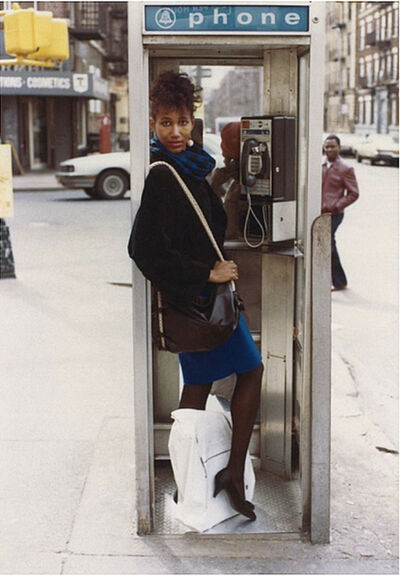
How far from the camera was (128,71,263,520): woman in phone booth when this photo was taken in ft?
11.2

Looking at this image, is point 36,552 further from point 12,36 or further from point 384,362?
point 12,36

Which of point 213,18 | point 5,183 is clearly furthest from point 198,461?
point 5,183

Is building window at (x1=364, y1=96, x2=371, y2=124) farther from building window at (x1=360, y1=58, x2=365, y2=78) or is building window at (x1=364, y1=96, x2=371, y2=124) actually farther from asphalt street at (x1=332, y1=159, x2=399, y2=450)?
asphalt street at (x1=332, y1=159, x2=399, y2=450)

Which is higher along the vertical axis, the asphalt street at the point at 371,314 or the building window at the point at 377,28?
the building window at the point at 377,28

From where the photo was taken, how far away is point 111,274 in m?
10.7

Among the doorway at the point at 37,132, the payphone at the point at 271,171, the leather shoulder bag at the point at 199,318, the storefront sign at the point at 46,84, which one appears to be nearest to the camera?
the leather shoulder bag at the point at 199,318

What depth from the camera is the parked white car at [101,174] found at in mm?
20000

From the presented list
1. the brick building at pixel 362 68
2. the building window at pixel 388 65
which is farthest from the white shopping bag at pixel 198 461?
the building window at pixel 388 65

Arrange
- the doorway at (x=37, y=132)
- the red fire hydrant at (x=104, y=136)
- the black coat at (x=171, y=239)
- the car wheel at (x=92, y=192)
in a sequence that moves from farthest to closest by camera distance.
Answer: the doorway at (x=37, y=132) → the red fire hydrant at (x=104, y=136) → the car wheel at (x=92, y=192) → the black coat at (x=171, y=239)

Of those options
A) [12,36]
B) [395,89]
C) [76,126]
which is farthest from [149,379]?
[395,89]

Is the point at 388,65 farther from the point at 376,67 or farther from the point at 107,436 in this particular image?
the point at 107,436

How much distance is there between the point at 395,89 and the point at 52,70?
38.3 meters

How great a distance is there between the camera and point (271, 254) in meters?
4.14

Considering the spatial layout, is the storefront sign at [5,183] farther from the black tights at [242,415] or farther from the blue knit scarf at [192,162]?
the black tights at [242,415]
